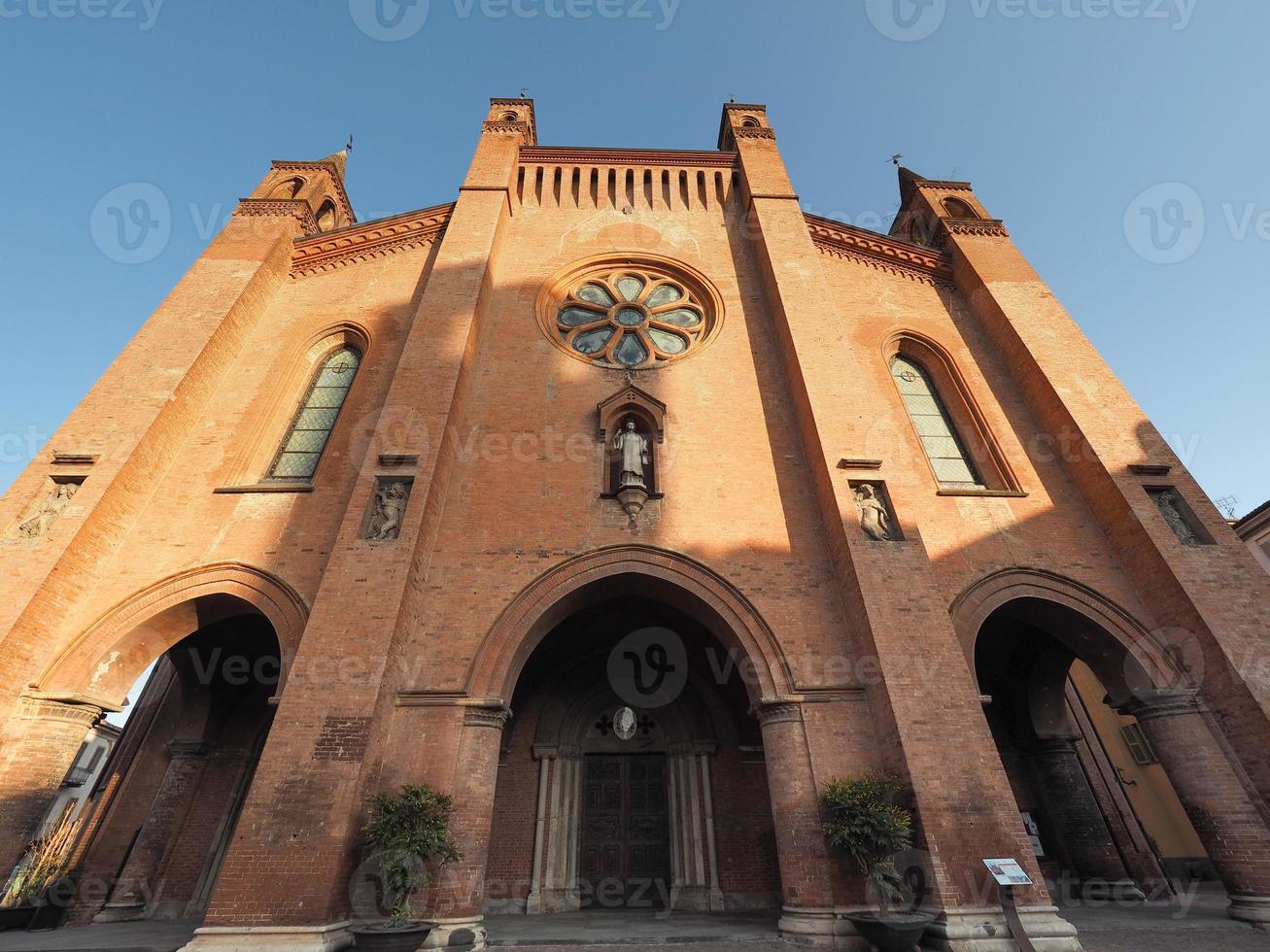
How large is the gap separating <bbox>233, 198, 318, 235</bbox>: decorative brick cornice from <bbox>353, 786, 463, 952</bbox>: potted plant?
42.2ft

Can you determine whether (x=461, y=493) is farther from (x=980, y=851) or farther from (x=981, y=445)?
(x=981, y=445)

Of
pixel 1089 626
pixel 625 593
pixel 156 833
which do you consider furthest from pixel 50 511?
pixel 1089 626

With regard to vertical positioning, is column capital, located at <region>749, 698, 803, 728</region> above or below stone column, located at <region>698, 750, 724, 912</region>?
above

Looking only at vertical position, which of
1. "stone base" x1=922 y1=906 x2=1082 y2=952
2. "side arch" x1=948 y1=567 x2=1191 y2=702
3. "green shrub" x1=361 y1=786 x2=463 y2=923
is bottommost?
"stone base" x1=922 y1=906 x2=1082 y2=952

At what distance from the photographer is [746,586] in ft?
28.8

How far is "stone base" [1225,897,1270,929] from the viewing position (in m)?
7.13

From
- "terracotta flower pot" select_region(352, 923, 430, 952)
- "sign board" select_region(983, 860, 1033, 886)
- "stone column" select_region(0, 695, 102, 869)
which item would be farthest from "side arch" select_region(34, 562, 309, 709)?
"sign board" select_region(983, 860, 1033, 886)

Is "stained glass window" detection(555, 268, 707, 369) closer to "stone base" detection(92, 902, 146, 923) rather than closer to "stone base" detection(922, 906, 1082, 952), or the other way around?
"stone base" detection(922, 906, 1082, 952)

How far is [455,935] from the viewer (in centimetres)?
659

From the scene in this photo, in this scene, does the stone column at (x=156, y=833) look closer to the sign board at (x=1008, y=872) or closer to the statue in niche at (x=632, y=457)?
the statue in niche at (x=632, y=457)

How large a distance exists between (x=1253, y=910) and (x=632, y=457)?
30.3ft

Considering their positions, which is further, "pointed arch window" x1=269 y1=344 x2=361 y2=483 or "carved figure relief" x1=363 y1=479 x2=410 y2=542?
"pointed arch window" x1=269 y1=344 x2=361 y2=483

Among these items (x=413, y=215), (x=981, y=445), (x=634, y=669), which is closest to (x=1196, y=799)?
(x=981, y=445)

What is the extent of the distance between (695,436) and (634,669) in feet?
13.9
